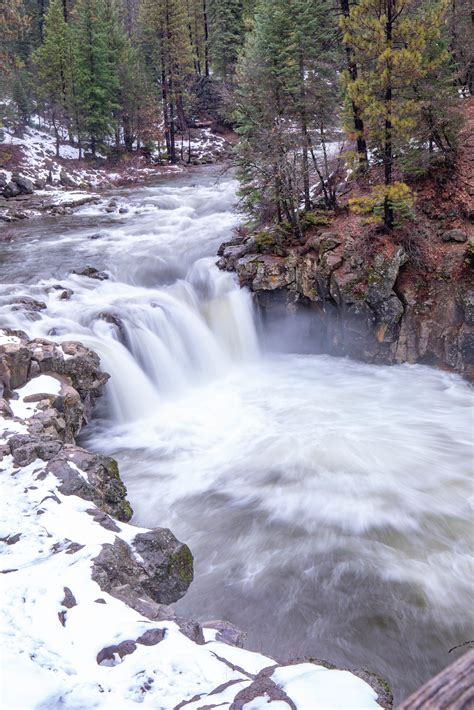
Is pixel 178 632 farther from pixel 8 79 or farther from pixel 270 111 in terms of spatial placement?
pixel 8 79

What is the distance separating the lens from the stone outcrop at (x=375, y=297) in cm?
1140

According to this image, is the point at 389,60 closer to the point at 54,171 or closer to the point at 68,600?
the point at 68,600

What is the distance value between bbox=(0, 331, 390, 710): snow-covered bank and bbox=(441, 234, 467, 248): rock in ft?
33.0

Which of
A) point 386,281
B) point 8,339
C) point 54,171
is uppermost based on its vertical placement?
point 54,171

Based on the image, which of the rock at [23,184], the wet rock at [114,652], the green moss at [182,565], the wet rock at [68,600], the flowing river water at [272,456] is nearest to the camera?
the wet rock at [114,652]

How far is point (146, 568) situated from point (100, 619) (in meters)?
1.08

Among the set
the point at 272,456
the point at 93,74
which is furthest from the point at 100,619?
the point at 93,74

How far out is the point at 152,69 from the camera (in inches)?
1647

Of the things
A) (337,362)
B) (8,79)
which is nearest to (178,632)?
(337,362)

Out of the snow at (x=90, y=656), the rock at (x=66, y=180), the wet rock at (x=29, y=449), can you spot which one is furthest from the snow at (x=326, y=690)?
the rock at (x=66, y=180)

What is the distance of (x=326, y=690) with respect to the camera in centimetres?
237

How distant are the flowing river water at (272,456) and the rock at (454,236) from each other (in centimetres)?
343

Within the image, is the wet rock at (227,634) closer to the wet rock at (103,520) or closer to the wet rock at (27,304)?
the wet rock at (103,520)

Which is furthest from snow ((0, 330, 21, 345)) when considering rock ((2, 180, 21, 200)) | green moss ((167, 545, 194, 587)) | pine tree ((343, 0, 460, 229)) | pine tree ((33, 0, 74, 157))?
pine tree ((33, 0, 74, 157))
